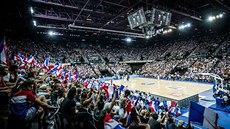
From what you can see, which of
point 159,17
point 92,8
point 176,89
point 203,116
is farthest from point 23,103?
point 176,89

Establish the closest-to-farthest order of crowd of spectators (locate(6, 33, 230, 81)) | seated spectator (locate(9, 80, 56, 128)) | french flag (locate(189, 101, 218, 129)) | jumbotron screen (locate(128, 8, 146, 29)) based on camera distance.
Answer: seated spectator (locate(9, 80, 56, 128)) < french flag (locate(189, 101, 218, 129)) < jumbotron screen (locate(128, 8, 146, 29)) < crowd of spectators (locate(6, 33, 230, 81))

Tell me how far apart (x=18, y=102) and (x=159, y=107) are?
350 inches

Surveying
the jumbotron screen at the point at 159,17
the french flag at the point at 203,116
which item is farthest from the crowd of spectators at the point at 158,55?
the french flag at the point at 203,116

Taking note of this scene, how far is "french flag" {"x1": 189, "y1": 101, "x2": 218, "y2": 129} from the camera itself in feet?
9.27

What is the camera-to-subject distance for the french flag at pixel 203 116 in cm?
283

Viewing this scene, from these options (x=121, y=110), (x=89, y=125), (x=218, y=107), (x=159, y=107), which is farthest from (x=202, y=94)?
(x=89, y=125)

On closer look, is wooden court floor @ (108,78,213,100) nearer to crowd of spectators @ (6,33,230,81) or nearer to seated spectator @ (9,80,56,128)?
crowd of spectators @ (6,33,230,81)

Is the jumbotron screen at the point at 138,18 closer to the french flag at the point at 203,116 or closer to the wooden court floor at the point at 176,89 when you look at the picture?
the wooden court floor at the point at 176,89

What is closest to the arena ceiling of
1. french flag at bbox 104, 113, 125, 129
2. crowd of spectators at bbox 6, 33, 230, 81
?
crowd of spectators at bbox 6, 33, 230, 81

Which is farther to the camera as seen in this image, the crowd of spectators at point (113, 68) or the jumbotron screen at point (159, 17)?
the jumbotron screen at point (159, 17)

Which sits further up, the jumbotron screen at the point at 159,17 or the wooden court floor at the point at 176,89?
the jumbotron screen at the point at 159,17

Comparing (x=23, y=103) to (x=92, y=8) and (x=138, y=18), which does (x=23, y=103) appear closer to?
(x=138, y=18)

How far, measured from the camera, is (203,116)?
3045mm

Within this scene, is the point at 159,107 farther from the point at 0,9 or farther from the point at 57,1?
the point at 0,9
